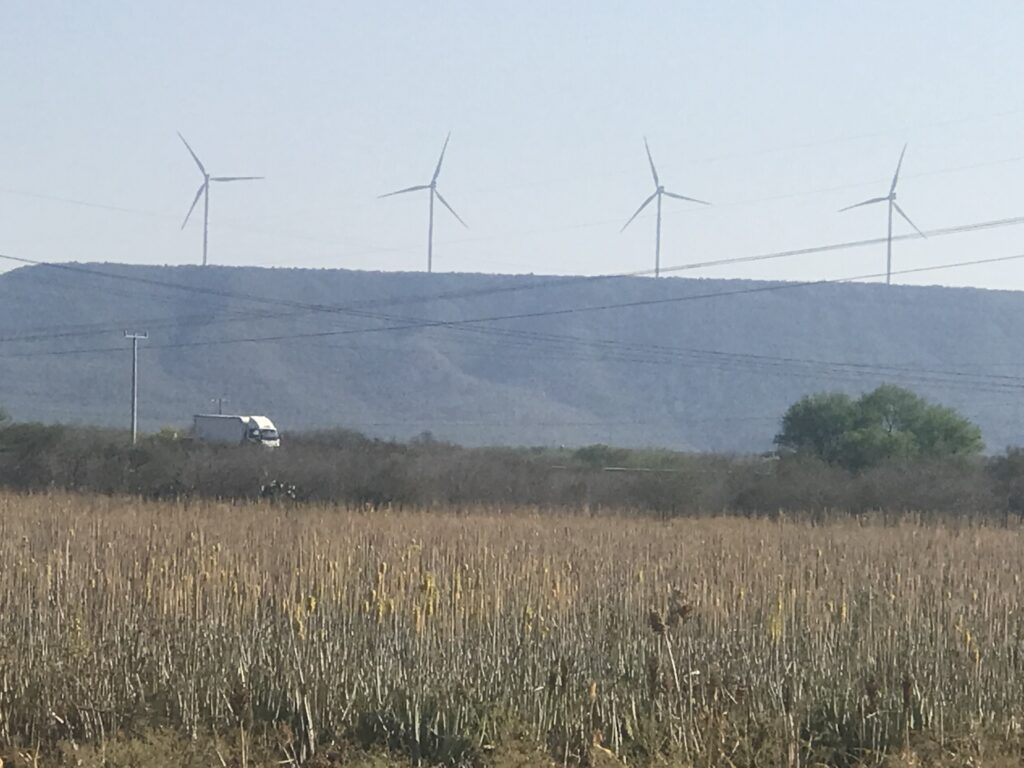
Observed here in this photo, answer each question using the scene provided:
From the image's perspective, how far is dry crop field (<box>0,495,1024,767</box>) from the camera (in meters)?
10.0

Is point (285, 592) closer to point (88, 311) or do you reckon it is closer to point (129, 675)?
point (129, 675)

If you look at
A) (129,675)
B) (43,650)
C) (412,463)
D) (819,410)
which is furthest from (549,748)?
(819,410)

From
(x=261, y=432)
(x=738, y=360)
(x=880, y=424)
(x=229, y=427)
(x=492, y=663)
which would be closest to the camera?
(x=492, y=663)

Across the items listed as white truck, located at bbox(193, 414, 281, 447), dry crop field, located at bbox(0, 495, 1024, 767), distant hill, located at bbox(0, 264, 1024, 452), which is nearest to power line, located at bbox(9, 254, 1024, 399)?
distant hill, located at bbox(0, 264, 1024, 452)

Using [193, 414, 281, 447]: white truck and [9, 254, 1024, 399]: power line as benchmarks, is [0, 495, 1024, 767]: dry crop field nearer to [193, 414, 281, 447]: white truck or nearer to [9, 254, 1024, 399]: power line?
[193, 414, 281, 447]: white truck

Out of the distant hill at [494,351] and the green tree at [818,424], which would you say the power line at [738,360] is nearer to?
the distant hill at [494,351]

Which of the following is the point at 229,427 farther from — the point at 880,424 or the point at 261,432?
the point at 880,424

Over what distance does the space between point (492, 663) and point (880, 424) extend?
43682 mm

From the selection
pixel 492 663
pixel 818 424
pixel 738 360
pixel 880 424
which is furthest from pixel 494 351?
pixel 492 663

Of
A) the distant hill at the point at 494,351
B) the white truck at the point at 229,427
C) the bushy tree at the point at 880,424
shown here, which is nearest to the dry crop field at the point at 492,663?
the bushy tree at the point at 880,424

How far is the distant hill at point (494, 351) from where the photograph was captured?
10169cm

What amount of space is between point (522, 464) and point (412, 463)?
3682mm

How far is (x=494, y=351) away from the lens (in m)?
115

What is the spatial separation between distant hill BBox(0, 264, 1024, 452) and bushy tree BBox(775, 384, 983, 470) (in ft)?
136
